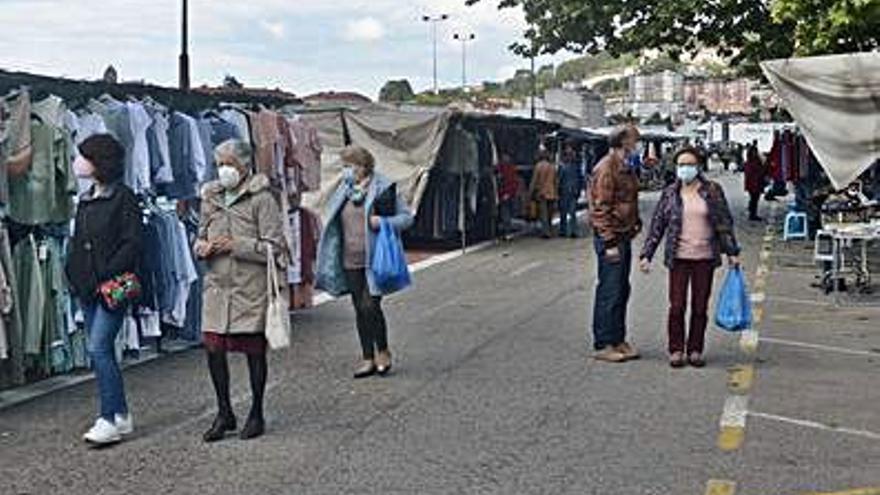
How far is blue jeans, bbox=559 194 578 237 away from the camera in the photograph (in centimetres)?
2356

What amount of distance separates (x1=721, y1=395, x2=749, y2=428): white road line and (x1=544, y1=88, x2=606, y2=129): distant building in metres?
63.3

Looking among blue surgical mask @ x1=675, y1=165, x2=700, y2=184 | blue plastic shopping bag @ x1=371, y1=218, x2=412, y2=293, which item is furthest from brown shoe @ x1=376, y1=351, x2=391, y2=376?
blue surgical mask @ x1=675, y1=165, x2=700, y2=184

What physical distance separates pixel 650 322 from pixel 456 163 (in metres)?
8.95

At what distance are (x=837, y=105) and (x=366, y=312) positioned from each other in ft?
19.4

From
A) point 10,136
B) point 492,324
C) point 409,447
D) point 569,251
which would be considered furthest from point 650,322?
point 569,251

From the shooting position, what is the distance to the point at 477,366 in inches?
370

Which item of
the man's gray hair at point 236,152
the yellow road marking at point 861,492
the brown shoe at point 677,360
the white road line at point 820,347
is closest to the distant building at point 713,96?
the white road line at point 820,347

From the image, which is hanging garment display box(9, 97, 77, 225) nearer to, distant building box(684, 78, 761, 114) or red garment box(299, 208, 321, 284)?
red garment box(299, 208, 321, 284)

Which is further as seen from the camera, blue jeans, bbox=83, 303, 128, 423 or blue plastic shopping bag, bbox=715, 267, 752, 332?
blue plastic shopping bag, bbox=715, 267, 752, 332

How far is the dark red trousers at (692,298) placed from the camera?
931cm

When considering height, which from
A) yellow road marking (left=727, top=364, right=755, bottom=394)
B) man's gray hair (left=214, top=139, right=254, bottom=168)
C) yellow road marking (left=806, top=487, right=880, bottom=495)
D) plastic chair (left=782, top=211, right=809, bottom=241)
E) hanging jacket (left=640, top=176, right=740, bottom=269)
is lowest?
yellow road marking (left=806, top=487, right=880, bottom=495)

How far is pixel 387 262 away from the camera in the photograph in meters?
8.78

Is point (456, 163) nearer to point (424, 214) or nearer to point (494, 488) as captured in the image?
point (424, 214)

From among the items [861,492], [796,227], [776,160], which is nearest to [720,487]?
[861,492]
